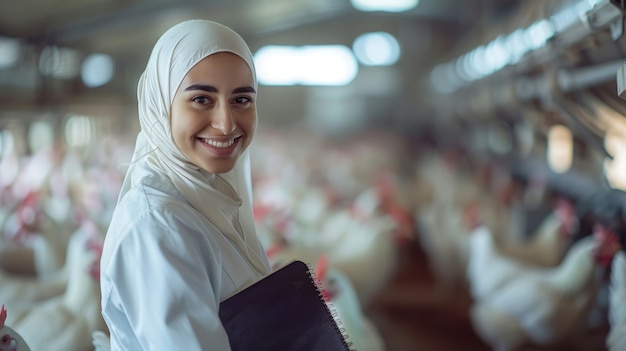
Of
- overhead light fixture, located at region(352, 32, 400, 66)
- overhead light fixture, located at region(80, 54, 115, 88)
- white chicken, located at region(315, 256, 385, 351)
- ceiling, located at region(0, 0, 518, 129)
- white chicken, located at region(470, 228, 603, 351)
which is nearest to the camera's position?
white chicken, located at region(315, 256, 385, 351)

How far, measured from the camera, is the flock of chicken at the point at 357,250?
204cm

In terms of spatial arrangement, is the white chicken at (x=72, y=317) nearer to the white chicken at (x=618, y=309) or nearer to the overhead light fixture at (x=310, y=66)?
the white chicken at (x=618, y=309)

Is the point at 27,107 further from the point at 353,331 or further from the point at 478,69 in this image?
the point at 353,331

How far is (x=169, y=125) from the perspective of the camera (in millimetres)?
A: 1051

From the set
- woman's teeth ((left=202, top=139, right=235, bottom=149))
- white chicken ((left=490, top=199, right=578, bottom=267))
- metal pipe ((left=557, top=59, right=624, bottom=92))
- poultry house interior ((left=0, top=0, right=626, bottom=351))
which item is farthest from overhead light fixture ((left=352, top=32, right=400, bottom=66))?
woman's teeth ((left=202, top=139, right=235, bottom=149))

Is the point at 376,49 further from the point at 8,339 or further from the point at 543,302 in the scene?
the point at 8,339

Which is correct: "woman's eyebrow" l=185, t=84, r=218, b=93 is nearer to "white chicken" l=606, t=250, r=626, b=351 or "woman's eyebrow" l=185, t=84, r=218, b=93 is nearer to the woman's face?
the woman's face

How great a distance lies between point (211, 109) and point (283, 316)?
0.35 m

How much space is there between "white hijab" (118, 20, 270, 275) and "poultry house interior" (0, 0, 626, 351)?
0.12m

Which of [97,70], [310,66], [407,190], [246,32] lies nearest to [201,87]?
[407,190]

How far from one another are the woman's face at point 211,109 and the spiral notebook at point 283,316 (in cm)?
21

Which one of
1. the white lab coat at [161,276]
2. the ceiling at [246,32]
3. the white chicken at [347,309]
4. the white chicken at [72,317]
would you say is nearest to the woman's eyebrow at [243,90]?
the white lab coat at [161,276]

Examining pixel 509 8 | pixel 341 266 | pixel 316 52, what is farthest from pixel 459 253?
pixel 316 52

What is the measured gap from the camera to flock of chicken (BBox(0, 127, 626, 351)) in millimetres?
2037
